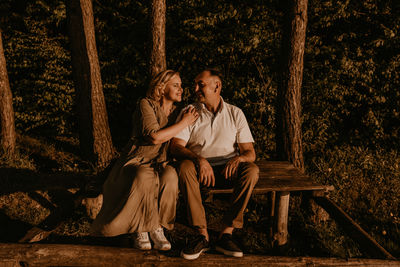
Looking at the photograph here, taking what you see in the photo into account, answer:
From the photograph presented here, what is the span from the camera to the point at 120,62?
673 cm

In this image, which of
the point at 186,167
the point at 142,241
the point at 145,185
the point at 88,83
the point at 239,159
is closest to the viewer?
the point at 142,241

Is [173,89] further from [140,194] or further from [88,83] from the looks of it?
[88,83]

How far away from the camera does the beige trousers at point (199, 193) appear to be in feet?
9.29

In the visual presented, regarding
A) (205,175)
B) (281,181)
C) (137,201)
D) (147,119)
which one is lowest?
(137,201)

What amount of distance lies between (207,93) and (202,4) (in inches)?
107

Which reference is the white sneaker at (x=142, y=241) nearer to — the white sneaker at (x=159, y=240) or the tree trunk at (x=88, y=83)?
the white sneaker at (x=159, y=240)

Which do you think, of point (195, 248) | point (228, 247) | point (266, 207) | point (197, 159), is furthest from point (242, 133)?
point (266, 207)

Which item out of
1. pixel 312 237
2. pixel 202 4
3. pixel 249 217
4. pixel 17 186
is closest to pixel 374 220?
pixel 312 237

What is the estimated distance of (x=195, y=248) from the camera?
8.39ft

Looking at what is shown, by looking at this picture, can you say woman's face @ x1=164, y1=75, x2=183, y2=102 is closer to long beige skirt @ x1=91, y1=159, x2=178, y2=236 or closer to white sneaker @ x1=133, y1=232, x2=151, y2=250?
long beige skirt @ x1=91, y1=159, x2=178, y2=236

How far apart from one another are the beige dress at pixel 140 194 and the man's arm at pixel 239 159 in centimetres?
53

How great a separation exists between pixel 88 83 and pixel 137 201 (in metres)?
3.15

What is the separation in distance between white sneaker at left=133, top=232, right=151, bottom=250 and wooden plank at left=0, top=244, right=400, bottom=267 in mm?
86

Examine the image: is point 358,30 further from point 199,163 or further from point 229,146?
point 199,163
